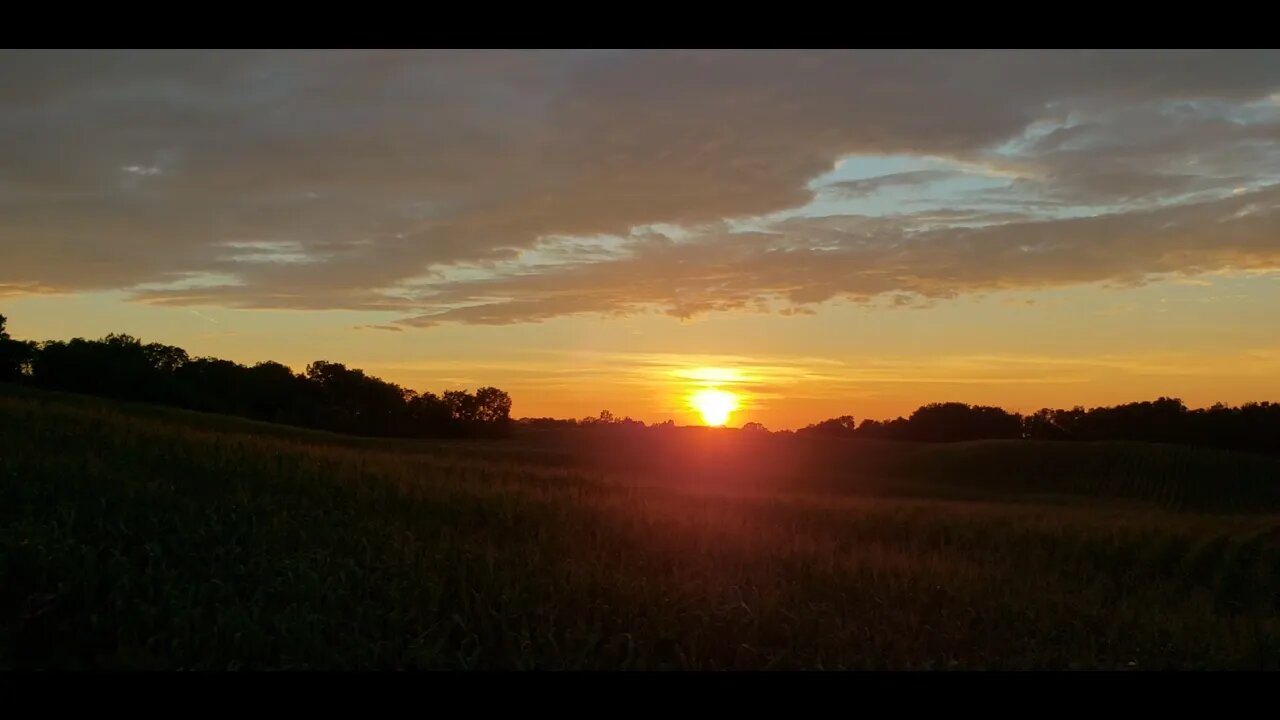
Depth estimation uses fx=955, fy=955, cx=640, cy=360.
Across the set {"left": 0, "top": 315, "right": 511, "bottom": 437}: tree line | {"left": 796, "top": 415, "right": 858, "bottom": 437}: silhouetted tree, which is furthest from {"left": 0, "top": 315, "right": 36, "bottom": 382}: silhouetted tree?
{"left": 796, "top": 415, "right": 858, "bottom": 437}: silhouetted tree

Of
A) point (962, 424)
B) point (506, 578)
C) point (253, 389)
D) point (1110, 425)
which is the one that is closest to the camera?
point (506, 578)

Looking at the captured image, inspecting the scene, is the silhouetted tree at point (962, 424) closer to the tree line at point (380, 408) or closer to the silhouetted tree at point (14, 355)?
the tree line at point (380, 408)

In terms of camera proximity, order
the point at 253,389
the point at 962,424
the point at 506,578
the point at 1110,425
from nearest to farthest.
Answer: the point at 506,578 → the point at 1110,425 → the point at 962,424 → the point at 253,389

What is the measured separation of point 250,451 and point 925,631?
979 centimetres

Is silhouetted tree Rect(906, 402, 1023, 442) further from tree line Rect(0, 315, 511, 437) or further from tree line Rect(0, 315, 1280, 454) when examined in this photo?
tree line Rect(0, 315, 511, 437)

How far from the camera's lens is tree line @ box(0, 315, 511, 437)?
189 feet

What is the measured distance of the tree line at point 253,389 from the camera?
5775cm

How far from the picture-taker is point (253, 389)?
68375 mm

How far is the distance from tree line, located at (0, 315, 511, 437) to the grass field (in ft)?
156

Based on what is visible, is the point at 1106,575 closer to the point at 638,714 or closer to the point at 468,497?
the point at 468,497

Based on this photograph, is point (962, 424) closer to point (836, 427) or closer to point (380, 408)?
point (836, 427)

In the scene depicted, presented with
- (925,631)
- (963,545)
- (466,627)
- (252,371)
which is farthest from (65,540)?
(252,371)

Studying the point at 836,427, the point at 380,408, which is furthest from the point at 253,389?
the point at 836,427

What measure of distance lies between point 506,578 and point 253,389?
65649mm
